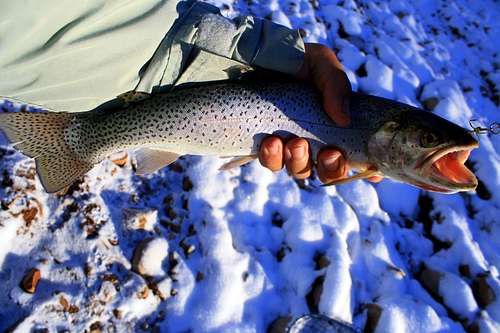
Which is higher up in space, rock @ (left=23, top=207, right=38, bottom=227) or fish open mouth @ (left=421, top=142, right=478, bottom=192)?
fish open mouth @ (left=421, top=142, right=478, bottom=192)

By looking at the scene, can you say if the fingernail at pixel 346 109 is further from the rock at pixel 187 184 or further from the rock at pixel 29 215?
the rock at pixel 29 215

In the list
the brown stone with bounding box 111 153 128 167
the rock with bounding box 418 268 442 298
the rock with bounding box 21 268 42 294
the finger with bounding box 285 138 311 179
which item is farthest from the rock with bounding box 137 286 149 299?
the rock with bounding box 418 268 442 298

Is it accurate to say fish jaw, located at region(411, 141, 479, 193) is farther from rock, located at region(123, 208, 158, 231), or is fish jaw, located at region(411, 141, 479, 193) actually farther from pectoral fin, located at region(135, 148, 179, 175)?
rock, located at region(123, 208, 158, 231)

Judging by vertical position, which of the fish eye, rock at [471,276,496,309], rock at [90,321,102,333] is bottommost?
rock at [471,276,496,309]

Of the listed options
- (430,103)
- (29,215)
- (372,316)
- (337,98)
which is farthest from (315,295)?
(430,103)

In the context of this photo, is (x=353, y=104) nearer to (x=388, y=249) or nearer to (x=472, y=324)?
(x=388, y=249)

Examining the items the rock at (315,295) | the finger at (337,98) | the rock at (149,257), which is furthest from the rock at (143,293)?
the finger at (337,98)

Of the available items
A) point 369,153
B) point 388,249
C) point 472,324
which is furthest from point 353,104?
point 472,324

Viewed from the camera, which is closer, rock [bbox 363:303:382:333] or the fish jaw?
the fish jaw
